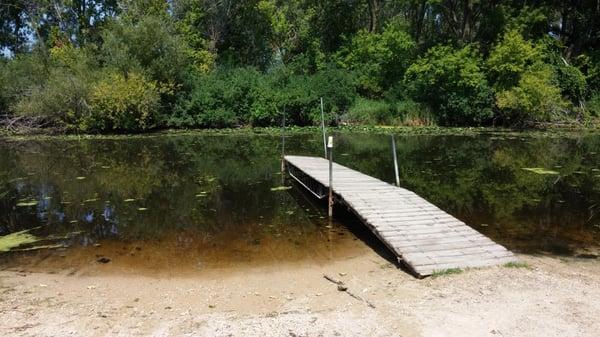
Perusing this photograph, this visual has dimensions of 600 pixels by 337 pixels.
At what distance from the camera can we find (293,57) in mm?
39188

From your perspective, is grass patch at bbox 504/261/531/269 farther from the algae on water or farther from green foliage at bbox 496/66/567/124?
green foliage at bbox 496/66/567/124

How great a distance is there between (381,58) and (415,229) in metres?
26.9

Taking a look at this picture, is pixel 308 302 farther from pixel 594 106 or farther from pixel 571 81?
pixel 594 106

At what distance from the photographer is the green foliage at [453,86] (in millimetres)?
29344

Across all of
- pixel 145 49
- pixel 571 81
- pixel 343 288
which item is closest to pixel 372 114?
pixel 571 81

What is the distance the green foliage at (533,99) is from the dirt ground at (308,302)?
72.2 feet

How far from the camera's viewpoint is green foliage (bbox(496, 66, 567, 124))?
2766 cm

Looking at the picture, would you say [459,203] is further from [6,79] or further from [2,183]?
[6,79]

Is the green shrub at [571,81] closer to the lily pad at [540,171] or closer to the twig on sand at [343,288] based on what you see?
the lily pad at [540,171]

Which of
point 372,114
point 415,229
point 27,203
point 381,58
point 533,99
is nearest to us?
point 415,229

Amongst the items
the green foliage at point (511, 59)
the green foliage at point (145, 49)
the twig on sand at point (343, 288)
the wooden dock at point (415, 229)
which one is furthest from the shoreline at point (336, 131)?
the twig on sand at point (343, 288)

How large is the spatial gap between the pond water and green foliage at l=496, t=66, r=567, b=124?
249 inches

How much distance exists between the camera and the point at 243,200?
12312 mm

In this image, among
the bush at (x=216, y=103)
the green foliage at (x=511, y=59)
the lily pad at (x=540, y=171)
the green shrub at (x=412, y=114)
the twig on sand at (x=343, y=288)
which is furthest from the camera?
the green shrub at (x=412, y=114)
